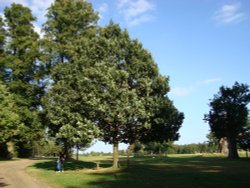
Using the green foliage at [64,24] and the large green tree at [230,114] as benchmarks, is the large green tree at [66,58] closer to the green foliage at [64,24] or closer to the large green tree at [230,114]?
the green foliage at [64,24]

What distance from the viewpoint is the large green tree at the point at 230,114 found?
218 ft

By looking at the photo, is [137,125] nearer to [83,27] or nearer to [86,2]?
[83,27]

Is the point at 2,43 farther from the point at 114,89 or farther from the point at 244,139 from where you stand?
the point at 244,139

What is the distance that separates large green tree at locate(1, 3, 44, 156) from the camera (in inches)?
2062

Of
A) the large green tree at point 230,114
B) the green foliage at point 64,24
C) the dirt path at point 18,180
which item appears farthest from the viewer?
the large green tree at point 230,114

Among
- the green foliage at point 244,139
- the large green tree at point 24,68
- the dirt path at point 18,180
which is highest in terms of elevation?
the large green tree at point 24,68

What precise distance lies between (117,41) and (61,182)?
59.2 ft

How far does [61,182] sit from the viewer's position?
2514 centimetres

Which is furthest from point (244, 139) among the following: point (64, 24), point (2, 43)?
point (2, 43)

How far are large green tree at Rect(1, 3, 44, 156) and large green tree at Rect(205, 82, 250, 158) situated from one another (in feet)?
113

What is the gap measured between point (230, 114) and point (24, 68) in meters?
39.0

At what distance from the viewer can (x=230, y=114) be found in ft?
219

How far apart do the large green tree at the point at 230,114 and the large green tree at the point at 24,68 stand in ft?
113

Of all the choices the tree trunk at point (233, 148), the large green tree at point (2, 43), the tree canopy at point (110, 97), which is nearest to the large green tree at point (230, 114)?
the tree trunk at point (233, 148)
